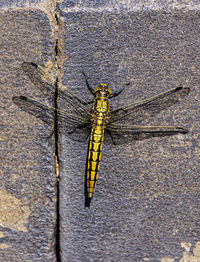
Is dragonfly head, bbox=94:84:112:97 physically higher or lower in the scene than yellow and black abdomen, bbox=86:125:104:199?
higher

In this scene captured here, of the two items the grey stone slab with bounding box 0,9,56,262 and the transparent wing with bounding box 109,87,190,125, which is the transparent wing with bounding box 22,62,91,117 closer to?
the grey stone slab with bounding box 0,9,56,262

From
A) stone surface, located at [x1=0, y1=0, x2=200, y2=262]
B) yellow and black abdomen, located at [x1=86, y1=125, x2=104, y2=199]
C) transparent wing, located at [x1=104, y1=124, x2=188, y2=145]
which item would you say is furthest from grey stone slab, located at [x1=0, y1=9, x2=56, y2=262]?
transparent wing, located at [x1=104, y1=124, x2=188, y2=145]

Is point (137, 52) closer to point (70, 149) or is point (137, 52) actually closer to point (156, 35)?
point (156, 35)

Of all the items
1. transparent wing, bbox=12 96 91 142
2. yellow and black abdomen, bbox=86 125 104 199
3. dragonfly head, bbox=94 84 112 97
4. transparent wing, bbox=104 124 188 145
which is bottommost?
yellow and black abdomen, bbox=86 125 104 199

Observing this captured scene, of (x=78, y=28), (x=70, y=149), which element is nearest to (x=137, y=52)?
(x=78, y=28)

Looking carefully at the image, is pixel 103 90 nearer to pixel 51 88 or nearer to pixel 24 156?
pixel 51 88

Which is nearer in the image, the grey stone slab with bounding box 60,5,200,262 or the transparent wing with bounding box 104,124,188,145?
the grey stone slab with bounding box 60,5,200,262
